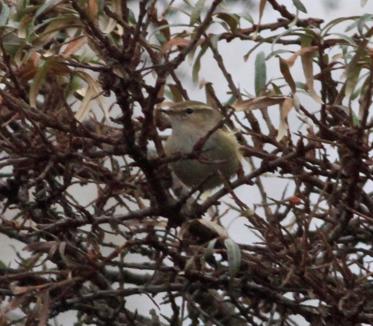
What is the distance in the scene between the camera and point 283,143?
88.0 inches

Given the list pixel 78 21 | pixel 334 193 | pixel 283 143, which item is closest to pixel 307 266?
pixel 334 193

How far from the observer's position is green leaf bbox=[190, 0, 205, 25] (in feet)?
7.02

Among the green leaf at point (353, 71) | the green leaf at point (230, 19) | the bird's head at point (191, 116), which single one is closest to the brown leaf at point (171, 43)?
the green leaf at point (230, 19)

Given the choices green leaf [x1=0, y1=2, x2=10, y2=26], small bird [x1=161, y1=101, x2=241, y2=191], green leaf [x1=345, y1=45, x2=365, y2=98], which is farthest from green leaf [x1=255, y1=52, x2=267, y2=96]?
green leaf [x1=0, y1=2, x2=10, y2=26]

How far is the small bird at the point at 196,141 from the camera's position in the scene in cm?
264

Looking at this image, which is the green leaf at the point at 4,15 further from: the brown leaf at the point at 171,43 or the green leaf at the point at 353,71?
the green leaf at the point at 353,71

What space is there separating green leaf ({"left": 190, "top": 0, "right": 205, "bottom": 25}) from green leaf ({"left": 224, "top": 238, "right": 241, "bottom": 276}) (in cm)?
Answer: 50

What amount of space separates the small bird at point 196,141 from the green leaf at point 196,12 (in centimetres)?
42

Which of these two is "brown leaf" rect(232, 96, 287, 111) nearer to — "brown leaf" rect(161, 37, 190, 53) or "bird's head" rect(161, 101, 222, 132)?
"brown leaf" rect(161, 37, 190, 53)

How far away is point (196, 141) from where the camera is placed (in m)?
2.82

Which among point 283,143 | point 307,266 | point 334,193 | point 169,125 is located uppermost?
point 169,125

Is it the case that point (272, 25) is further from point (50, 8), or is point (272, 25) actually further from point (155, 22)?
point (50, 8)

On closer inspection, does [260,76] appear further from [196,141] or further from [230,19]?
[196,141]

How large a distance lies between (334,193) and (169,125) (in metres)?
0.78
